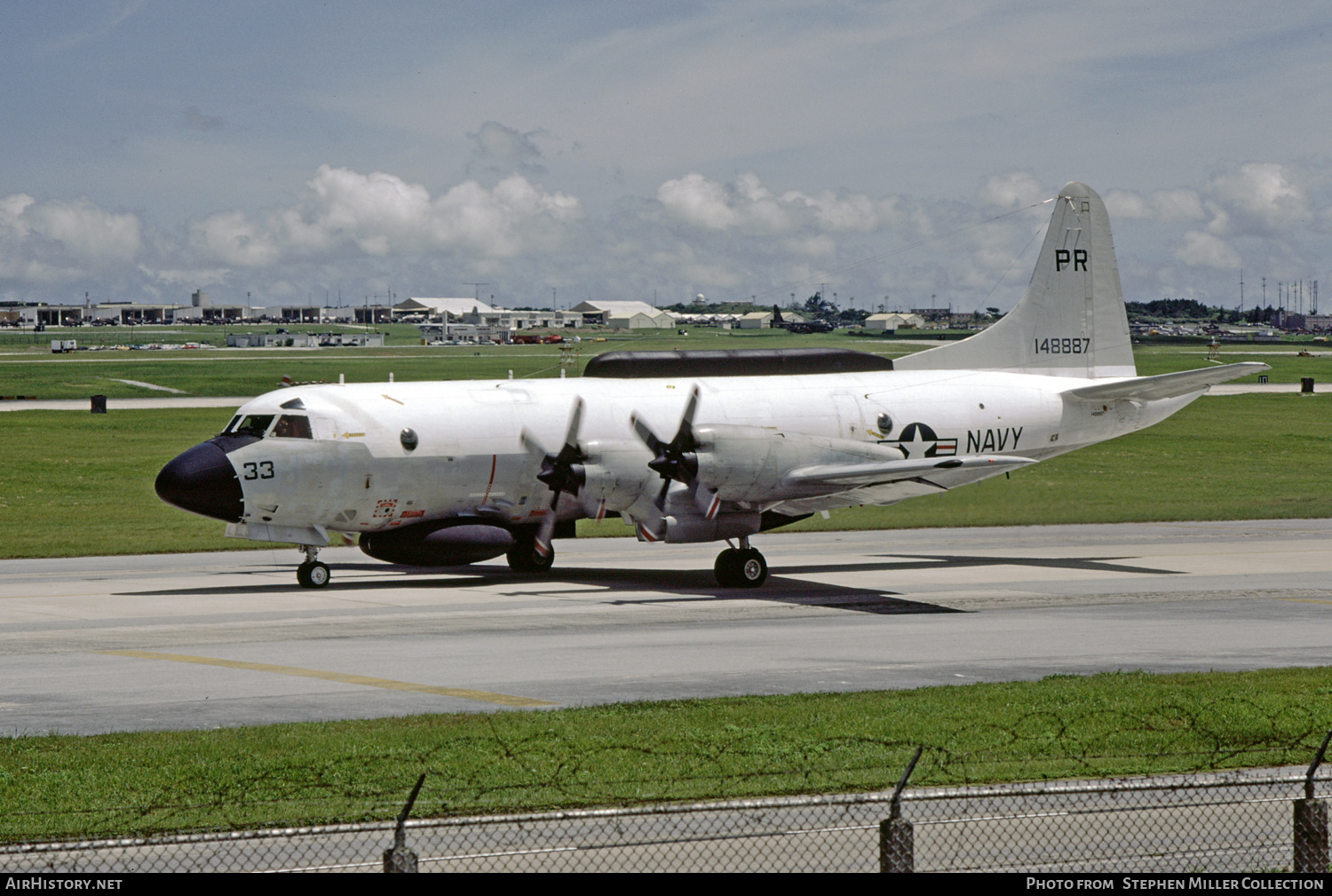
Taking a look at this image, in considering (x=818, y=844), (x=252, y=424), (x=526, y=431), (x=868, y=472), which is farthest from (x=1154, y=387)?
(x=818, y=844)

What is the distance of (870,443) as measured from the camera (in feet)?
112

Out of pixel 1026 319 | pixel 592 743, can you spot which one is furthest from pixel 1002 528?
pixel 592 743

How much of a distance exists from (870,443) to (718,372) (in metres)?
4.72

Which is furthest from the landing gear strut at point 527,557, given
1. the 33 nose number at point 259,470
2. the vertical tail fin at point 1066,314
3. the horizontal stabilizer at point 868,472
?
the vertical tail fin at point 1066,314

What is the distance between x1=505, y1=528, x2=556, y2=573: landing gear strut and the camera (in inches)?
1336

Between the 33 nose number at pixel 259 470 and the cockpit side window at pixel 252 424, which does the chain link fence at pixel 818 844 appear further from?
the cockpit side window at pixel 252 424

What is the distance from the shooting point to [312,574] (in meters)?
31.5

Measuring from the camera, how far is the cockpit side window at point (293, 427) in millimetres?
30328

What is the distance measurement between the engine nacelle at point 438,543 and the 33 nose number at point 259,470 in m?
3.20

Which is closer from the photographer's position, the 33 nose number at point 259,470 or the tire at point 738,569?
the 33 nose number at point 259,470

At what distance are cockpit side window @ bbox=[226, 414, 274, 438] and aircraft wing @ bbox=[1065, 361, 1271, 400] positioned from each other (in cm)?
2122

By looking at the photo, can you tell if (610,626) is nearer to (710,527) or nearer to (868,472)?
(710,527)

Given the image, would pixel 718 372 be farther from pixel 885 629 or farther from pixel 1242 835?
pixel 1242 835

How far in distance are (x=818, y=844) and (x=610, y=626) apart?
1432cm
